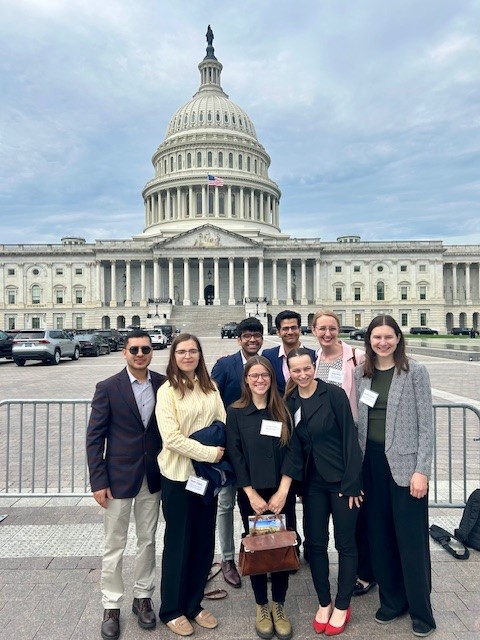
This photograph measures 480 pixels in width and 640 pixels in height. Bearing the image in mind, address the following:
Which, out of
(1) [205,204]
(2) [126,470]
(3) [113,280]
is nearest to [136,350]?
(2) [126,470]

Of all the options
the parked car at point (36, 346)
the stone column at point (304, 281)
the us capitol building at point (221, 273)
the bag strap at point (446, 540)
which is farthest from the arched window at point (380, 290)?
the bag strap at point (446, 540)

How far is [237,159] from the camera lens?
96750 millimetres

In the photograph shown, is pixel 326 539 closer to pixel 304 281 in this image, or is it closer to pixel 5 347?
pixel 5 347

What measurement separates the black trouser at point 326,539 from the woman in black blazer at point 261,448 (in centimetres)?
28

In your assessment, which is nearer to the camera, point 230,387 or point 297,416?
point 297,416

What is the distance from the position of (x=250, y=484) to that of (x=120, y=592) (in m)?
1.49

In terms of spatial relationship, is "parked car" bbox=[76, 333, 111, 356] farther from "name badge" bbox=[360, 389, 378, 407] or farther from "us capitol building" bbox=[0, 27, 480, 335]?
"us capitol building" bbox=[0, 27, 480, 335]

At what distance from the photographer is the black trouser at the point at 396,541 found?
162 inches

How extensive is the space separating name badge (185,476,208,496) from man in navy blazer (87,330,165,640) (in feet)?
1.39

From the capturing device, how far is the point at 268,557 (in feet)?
12.6

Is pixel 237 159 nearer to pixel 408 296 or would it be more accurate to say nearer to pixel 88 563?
pixel 408 296

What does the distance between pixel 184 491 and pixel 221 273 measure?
83590mm

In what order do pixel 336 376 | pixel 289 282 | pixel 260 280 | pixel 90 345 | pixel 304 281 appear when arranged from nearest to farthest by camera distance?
pixel 336 376 → pixel 90 345 → pixel 260 280 → pixel 289 282 → pixel 304 281

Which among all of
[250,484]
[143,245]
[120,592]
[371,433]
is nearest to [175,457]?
[250,484]
